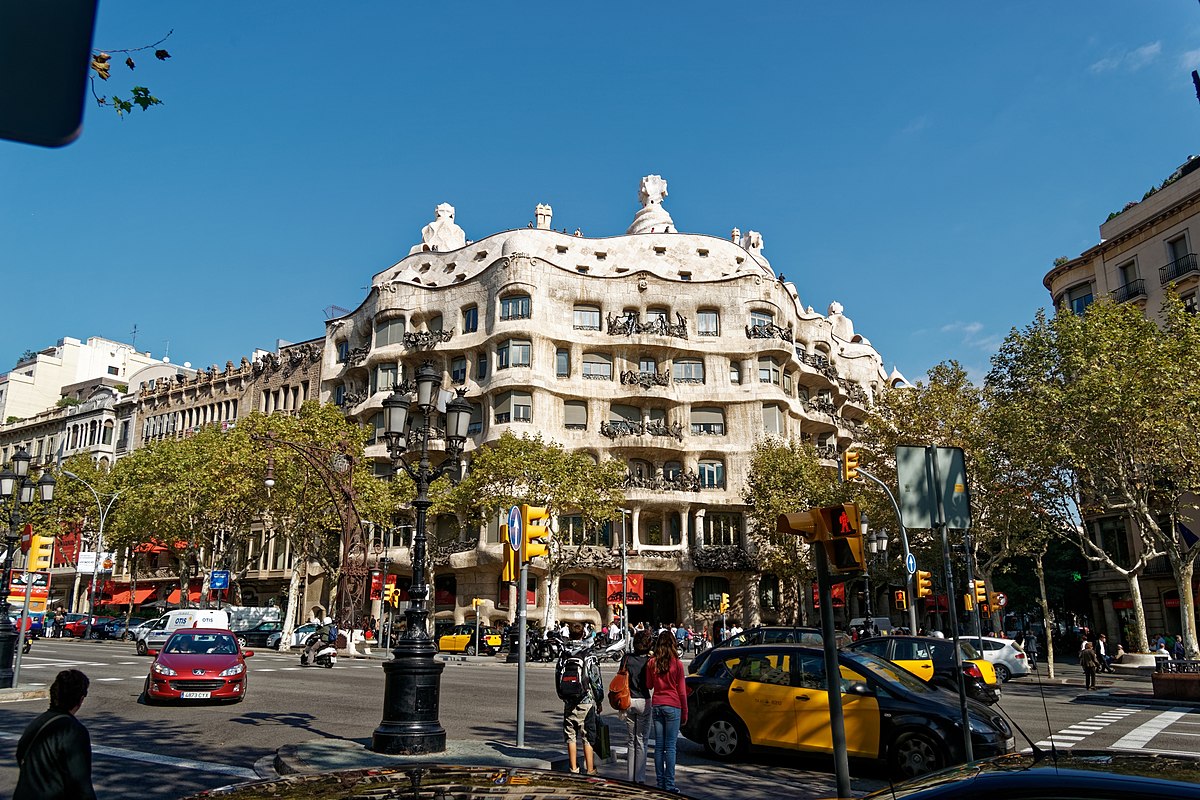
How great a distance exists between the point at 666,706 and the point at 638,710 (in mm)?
395

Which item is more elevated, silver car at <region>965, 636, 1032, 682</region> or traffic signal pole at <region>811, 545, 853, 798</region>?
traffic signal pole at <region>811, 545, 853, 798</region>

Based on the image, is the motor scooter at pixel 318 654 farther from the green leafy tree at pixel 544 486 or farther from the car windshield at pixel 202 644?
the green leafy tree at pixel 544 486

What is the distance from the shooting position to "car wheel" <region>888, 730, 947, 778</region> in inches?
382

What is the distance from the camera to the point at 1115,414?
1049 inches

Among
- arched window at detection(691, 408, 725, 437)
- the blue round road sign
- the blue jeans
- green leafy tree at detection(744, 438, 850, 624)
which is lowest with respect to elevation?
the blue jeans

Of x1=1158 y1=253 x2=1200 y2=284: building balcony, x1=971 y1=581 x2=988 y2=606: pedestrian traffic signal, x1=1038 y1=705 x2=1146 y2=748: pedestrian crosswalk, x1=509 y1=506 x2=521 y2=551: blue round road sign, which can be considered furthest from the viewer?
x1=1158 y1=253 x2=1200 y2=284: building balcony

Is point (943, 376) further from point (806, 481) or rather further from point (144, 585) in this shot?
point (144, 585)

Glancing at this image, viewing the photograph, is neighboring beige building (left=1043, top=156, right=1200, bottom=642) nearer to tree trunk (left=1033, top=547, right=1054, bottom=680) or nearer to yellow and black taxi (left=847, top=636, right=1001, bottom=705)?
tree trunk (left=1033, top=547, right=1054, bottom=680)

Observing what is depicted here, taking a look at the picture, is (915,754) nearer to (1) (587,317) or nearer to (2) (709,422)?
(2) (709,422)

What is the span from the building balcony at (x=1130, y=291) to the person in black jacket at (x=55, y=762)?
44373 mm

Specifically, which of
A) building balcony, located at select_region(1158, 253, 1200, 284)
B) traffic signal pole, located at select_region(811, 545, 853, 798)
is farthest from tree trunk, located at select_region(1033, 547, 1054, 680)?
traffic signal pole, located at select_region(811, 545, 853, 798)

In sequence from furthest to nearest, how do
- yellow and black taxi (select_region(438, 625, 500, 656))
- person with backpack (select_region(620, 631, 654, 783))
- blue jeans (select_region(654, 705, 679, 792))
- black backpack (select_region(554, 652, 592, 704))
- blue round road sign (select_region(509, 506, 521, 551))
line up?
yellow and black taxi (select_region(438, 625, 500, 656)) → blue round road sign (select_region(509, 506, 521, 551)) → black backpack (select_region(554, 652, 592, 704)) → person with backpack (select_region(620, 631, 654, 783)) → blue jeans (select_region(654, 705, 679, 792))

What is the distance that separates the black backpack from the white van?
25397mm

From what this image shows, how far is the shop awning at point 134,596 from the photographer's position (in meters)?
61.8
